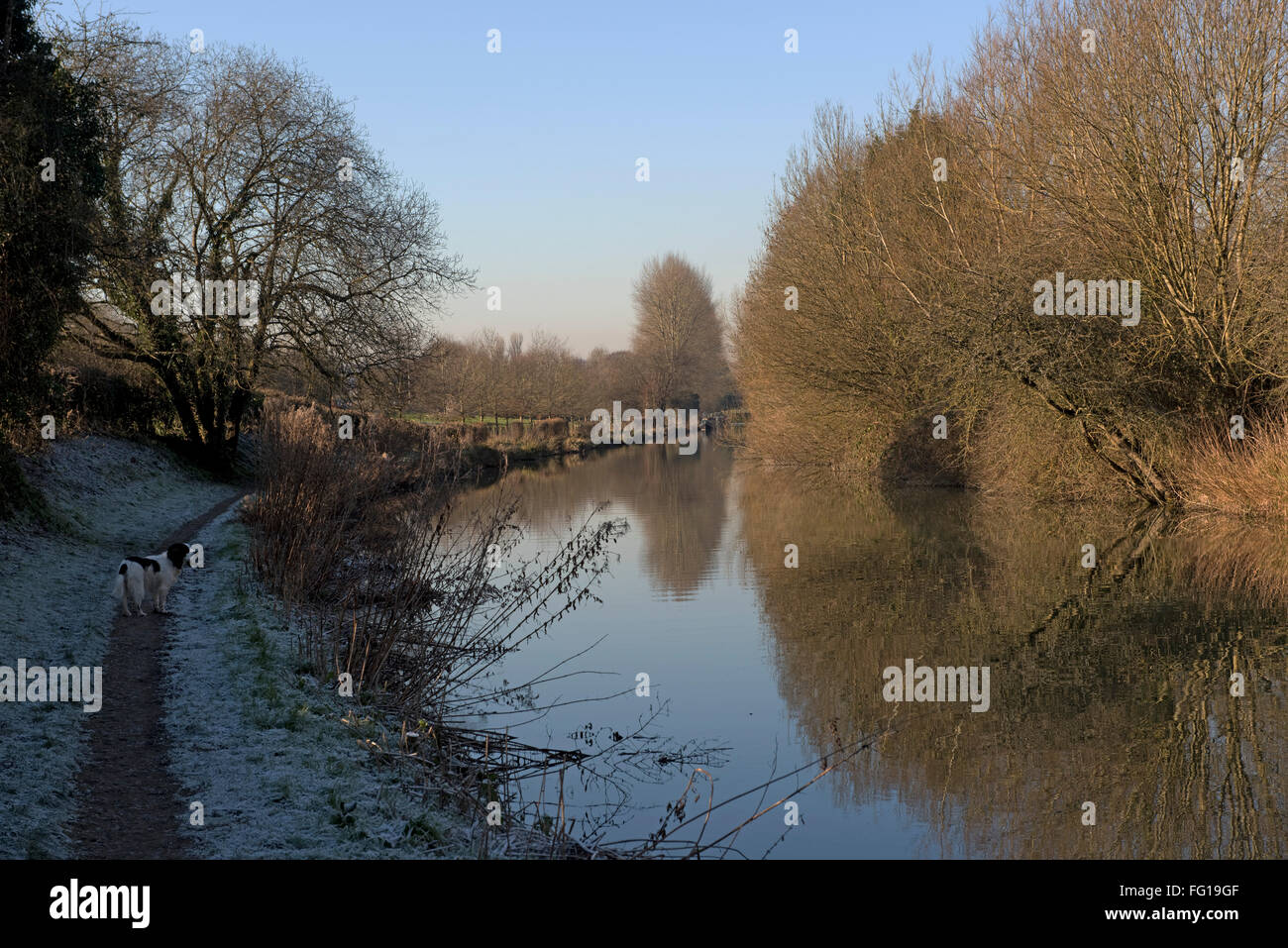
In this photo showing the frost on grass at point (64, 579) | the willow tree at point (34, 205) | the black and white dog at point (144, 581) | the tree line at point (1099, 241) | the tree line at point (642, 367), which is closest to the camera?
the frost on grass at point (64, 579)

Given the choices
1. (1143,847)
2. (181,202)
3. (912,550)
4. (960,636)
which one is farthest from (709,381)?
(1143,847)

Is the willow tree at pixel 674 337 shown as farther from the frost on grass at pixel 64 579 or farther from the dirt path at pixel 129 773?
the dirt path at pixel 129 773

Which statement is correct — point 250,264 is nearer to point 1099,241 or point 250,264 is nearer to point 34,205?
point 34,205

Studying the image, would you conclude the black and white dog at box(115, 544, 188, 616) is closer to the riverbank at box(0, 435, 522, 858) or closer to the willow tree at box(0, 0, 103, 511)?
the riverbank at box(0, 435, 522, 858)

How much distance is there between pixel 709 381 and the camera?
8494cm

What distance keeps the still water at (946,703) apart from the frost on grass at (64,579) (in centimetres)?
297

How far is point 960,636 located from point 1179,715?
2996 millimetres

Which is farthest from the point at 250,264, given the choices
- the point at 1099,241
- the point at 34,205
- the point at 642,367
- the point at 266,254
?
the point at 642,367

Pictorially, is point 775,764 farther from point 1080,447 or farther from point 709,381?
point 709,381

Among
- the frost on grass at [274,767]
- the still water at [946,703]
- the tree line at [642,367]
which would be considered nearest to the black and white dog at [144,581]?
the frost on grass at [274,767]

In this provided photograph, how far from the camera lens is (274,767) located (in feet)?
20.5

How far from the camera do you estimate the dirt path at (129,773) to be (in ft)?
16.7

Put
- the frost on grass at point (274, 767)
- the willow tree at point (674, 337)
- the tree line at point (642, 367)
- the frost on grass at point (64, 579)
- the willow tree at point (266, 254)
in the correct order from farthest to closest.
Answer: the willow tree at point (674, 337)
the tree line at point (642, 367)
the willow tree at point (266, 254)
the frost on grass at point (64, 579)
the frost on grass at point (274, 767)

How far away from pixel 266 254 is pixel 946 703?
69.2 feet
